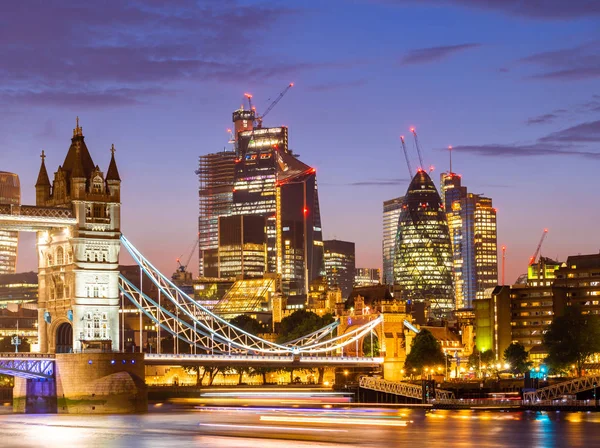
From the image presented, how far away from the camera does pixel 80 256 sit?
419ft

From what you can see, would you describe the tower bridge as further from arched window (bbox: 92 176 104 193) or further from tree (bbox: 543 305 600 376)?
tree (bbox: 543 305 600 376)

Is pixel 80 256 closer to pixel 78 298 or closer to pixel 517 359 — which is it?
pixel 78 298

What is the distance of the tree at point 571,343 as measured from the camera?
176250 millimetres

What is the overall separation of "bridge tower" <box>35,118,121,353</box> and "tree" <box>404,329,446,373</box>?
219 feet

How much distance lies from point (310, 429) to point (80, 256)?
39914mm

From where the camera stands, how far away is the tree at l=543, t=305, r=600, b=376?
578ft

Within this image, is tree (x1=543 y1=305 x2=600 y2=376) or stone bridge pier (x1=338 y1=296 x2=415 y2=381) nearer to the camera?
tree (x1=543 y1=305 x2=600 y2=376)

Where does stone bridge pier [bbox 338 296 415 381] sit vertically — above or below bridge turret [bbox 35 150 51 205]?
below

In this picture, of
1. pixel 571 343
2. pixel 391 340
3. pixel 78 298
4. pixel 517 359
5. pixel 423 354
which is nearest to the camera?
pixel 78 298

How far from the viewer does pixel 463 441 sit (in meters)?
86.0

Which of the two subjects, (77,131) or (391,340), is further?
(391,340)

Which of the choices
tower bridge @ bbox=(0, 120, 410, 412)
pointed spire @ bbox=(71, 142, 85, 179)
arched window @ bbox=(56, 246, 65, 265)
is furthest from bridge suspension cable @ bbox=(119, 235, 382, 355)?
pointed spire @ bbox=(71, 142, 85, 179)

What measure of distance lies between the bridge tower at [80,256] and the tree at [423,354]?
66797 millimetres

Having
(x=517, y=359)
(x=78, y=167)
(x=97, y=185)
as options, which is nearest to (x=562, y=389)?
(x=97, y=185)
